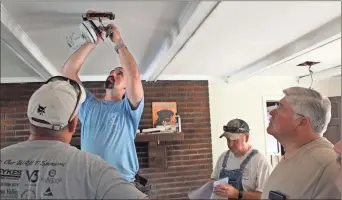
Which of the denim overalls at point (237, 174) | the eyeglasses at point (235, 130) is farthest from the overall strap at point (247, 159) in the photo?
the eyeglasses at point (235, 130)

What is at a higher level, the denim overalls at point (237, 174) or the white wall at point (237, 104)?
the white wall at point (237, 104)

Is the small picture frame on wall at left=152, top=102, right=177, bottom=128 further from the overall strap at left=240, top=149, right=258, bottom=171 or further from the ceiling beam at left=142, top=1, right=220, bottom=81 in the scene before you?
the overall strap at left=240, top=149, right=258, bottom=171

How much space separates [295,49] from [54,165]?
1.02 meters

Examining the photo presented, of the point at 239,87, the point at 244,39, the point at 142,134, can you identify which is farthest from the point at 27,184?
the point at 142,134

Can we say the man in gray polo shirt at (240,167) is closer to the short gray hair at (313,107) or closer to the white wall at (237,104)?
the white wall at (237,104)

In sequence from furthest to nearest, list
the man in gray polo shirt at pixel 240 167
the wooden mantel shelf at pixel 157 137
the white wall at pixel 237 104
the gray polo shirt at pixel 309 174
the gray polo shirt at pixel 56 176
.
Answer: the wooden mantel shelf at pixel 157 137, the white wall at pixel 237 104, the man in gray polo shirt at pixel 240 167, the gray polo shirt at pixel 309 174, the gray polo shirt at pixel 56 176

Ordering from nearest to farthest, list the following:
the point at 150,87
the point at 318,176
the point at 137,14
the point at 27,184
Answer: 1. the point at 27,184
2. the point at 318,176
3. the point at 137,14
4. the point at 150,87

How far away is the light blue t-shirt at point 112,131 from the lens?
0.80m

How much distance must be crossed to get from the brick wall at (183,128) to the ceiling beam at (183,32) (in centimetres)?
23

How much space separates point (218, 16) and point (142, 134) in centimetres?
110

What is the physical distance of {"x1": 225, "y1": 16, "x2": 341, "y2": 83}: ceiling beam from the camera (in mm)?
804

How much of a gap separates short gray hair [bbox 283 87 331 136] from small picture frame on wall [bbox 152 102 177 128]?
1065mm

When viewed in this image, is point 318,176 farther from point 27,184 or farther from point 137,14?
point 137,14

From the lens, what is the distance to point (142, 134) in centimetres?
185
